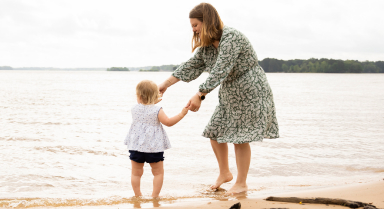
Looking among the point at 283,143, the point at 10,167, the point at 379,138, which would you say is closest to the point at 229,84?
the point at 10,167

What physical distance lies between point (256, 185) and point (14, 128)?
20.9ft

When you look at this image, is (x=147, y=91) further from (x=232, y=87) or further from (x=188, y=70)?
(x=232, y=87)

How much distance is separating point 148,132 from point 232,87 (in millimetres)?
927

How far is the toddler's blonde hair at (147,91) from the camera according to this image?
Result: 3395 millimetres

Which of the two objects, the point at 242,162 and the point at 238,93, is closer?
the point at 238,93

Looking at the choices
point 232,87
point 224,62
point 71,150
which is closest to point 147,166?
point 71,150

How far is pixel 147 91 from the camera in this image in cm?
342

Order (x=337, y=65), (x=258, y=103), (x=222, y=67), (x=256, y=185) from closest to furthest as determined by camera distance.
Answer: (x=222, y=67), (x=258, y=103), (x=256, y=185), (x=337, y=65)

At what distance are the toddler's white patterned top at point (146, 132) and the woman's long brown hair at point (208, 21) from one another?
84cm

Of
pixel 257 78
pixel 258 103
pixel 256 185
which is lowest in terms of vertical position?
pixel 256 185

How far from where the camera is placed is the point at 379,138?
7867 mm

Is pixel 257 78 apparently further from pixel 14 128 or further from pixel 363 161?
pixel 14 128

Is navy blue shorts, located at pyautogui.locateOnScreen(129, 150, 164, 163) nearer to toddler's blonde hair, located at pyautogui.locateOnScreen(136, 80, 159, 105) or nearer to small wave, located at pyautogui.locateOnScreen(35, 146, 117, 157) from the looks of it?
toddler's blonde hair, located at pyautogui.locateOnScreen(136, 80, 159, 105)

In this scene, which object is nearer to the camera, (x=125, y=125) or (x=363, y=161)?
(x=363, y=161)
